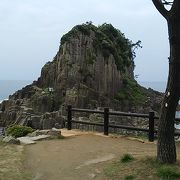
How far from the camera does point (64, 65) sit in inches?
2731

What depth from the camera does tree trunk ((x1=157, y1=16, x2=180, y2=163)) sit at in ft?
32.6

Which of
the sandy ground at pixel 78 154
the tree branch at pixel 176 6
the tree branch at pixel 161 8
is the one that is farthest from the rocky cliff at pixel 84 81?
the tree branch at pixel 176 6

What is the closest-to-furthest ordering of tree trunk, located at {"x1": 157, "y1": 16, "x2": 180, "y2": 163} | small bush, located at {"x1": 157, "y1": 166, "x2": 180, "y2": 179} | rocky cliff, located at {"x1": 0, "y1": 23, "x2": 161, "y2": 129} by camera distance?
small bush, located at {"x1": 157, "y1": 166, "x2": 180, "y2": 179}
tree trunk, located at {"x1": 157, "y1": 16, "x2": 180, "y2": 163}
rocky cliff, located at {"x1": 0, "y1": 23, "x2": 161, "y2": 129}

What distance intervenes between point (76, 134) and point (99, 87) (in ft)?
172

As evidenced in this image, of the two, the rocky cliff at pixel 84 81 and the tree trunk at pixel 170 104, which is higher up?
the rocky cliff at pixel 84 81

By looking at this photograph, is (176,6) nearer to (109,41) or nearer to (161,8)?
(161,8)

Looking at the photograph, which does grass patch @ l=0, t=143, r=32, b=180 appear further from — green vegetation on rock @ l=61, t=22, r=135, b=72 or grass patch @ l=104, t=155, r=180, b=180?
green vegetation on rock @ l=61, t=22, r=135, b=72

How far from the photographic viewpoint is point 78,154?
1312cm

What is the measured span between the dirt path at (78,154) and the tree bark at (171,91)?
1.62 meters

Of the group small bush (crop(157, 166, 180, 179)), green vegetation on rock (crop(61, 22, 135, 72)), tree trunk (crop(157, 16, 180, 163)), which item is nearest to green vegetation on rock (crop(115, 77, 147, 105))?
green vegetation on rock (crop(61, 22, 135, 72))

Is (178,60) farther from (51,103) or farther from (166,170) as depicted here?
(51,103)

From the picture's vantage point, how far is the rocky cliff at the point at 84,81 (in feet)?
214

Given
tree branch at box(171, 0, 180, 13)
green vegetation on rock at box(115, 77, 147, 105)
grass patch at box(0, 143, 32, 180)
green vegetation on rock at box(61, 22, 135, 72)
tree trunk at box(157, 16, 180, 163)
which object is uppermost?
green vegetation on rock at box(61, 22, 135, 72)

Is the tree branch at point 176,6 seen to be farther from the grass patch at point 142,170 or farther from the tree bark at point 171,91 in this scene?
the grass patch at point 142,170
